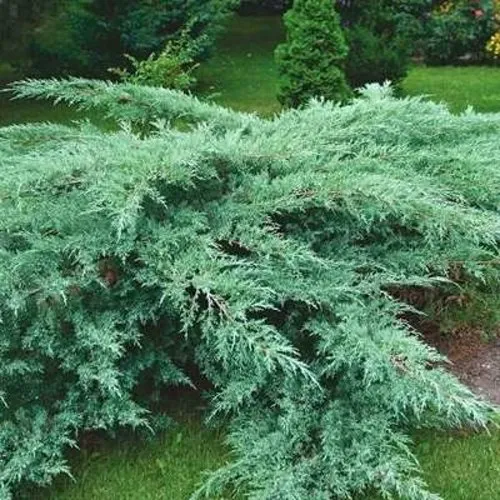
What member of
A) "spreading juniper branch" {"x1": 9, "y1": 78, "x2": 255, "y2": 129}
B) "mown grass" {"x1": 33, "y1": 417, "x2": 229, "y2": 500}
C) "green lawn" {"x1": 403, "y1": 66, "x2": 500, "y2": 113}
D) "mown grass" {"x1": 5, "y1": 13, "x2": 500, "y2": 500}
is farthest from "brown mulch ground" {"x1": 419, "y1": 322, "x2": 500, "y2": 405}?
"green lawn" {"x1": 403, "y1": 66, "x2": 500, "y2": 113}

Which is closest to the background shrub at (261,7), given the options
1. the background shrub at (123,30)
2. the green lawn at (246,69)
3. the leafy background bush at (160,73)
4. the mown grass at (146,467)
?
the green lawn at (246,69)

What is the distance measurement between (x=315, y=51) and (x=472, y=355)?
5.07 metres

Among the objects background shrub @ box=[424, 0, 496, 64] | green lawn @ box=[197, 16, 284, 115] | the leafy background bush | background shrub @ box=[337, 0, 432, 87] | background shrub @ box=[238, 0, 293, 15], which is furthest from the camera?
background shrub @ box=[238, 0, 293, 15]

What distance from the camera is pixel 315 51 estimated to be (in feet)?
26.6

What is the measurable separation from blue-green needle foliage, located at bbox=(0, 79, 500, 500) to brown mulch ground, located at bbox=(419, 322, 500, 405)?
1.08ft

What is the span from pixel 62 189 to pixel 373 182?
3.53ft

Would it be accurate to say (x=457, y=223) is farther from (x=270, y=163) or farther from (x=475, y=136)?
(x=475, y=136)

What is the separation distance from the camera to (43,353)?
112 inches

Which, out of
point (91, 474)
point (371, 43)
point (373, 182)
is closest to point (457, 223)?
point (373, 182)

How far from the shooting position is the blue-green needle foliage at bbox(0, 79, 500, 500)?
8.79 ft

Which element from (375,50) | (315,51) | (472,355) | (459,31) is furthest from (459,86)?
(472,355)

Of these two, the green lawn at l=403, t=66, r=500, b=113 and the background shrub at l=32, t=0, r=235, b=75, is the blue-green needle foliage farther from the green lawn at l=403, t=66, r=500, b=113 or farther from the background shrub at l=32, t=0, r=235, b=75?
the background shrub at l=32, t=0, r=235, b=75

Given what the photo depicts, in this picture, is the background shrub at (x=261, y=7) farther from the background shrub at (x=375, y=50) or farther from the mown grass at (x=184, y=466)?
the mown grass at (x=184, y=466)

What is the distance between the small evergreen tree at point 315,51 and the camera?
8.08 metres
